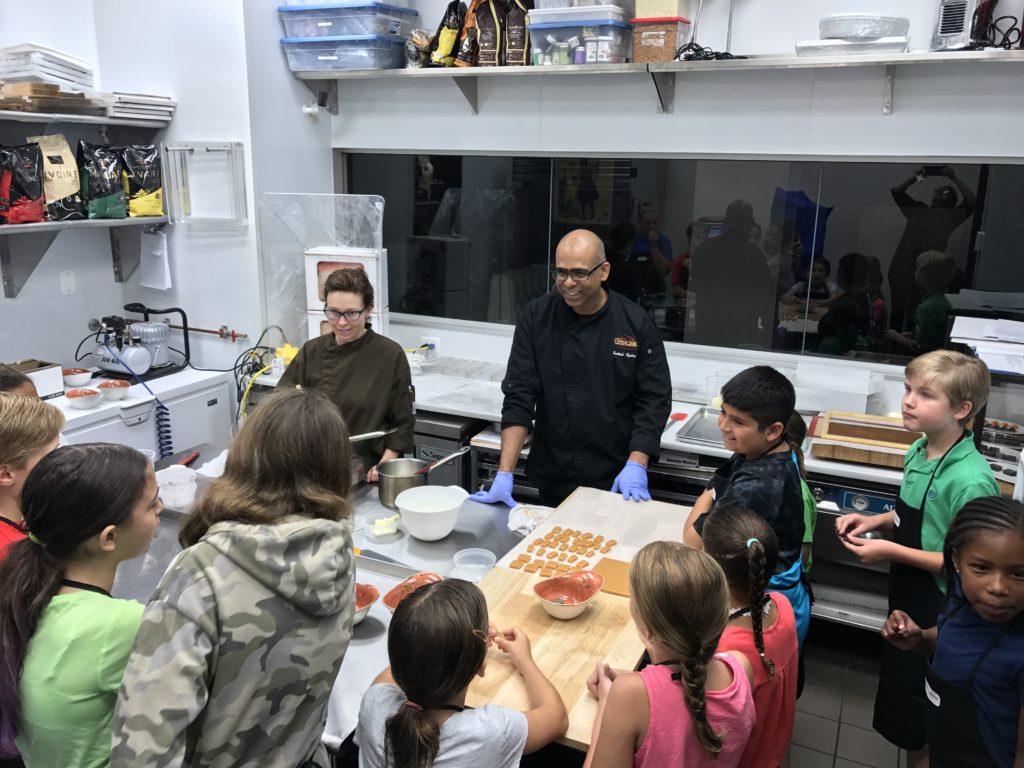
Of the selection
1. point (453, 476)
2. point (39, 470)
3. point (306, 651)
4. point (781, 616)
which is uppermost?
point (39, 470)

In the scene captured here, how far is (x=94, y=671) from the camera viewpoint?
1227 millimetres

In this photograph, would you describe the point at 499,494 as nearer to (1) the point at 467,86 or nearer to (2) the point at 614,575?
(2) the point at 614,575

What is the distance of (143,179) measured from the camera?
3.85 m

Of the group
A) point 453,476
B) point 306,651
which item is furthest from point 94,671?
point 453,476

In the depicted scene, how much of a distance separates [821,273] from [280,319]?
2.60 m

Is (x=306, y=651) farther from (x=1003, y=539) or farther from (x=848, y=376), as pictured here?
(x=848, y=376)

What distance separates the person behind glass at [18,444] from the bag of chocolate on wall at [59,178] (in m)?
2.15

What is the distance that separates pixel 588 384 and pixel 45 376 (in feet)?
7.64

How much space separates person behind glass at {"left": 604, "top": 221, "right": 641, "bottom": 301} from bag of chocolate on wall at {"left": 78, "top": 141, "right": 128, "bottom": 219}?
231 cm

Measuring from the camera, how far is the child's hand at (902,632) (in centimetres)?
192

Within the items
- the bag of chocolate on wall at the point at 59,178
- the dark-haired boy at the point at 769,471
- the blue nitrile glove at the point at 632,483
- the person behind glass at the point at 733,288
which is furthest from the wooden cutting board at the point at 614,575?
the bag of chocolate on wall at the point at 59,178

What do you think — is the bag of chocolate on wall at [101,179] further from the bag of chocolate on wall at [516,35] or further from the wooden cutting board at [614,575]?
the wooden cutting board at [614,575]

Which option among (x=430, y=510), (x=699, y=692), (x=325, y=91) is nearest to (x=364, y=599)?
(x=430, y=510)

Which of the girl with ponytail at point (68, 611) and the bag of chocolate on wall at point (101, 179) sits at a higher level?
the bag of chocolate on wall at point (101, 179)
